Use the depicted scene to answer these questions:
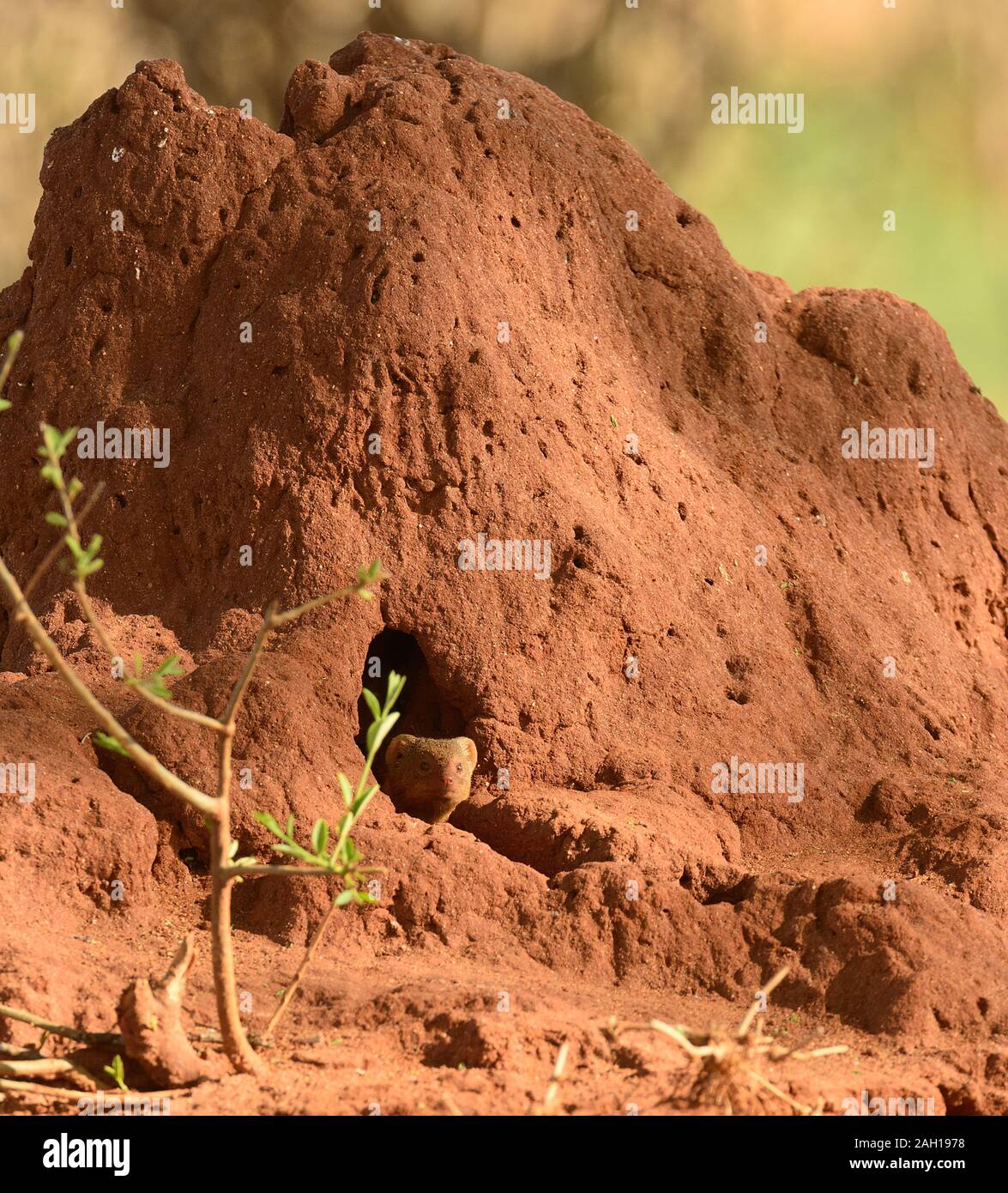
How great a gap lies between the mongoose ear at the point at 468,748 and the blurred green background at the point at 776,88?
517 inches

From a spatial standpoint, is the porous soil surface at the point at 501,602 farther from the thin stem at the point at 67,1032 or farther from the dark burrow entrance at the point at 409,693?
the thin stem at the point at 67,1032

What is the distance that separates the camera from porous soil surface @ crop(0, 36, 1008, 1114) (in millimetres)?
5508

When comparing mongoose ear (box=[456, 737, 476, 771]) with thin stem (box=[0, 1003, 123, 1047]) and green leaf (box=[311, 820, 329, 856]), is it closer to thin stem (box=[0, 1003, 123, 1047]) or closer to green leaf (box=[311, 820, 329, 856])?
thin stem (box=[0, 1003, 123, 1047])

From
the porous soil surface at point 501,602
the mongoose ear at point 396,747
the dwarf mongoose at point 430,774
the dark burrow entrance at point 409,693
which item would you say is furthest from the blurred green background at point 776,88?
the dwarf mongoose at point 430,774

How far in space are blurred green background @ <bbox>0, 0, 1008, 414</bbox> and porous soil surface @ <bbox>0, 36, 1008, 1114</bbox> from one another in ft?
30.8

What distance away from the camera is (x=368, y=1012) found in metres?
4.83

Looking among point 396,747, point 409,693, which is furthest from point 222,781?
point 409,693

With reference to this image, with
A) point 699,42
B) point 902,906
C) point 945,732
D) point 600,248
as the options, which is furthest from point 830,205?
point 902,906

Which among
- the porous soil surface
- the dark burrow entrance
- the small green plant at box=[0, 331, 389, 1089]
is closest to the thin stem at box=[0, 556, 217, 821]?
the small green plant at box=[0, 331, 389, 1089]

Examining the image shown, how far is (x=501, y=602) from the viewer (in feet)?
23.9

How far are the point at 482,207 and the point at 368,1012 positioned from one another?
5171mm

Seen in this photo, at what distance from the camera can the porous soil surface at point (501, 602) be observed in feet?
18.1

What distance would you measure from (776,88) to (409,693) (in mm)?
14010

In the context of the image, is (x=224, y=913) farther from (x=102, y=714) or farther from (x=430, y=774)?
(x=430, y=774)
